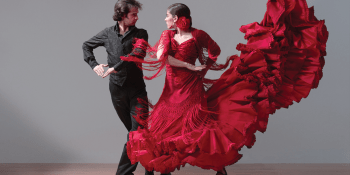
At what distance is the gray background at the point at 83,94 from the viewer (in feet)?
12.2

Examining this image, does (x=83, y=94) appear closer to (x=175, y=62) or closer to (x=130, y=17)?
(x=130, y=17)

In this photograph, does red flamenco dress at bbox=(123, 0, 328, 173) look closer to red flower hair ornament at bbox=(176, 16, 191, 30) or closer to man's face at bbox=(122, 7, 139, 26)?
red flower hair ornament at bbox=(176, 16, 191, 30)

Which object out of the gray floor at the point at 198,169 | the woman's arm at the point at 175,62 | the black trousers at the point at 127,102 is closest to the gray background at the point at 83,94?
the gray floor at the point at 198,169

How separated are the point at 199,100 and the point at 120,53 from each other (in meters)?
0.72

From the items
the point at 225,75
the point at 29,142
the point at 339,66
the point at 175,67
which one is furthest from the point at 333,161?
the point at 29,142

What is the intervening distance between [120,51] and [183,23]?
0.58 m

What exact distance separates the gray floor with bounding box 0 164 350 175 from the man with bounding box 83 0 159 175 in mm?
992

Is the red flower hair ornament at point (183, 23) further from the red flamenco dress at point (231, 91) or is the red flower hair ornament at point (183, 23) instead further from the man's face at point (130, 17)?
the man's face at point (130, 17)

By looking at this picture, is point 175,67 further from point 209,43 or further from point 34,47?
point 34,47

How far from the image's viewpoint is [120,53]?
8.05ft

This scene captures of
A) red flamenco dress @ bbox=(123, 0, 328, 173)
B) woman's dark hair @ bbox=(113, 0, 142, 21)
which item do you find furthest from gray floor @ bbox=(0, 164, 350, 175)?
woman's dark hair @ bbox=(113, 0, 142, 21)

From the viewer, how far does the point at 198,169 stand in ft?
11.5

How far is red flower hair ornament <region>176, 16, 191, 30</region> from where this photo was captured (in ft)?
6.95

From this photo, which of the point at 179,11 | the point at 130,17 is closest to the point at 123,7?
the point at 130,17
